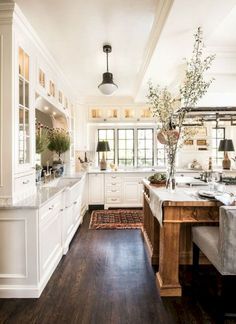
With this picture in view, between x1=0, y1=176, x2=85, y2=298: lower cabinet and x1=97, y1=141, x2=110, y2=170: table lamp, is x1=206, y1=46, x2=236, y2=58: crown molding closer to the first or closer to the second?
x1=0, y1=176, x2=85, y2=298: lower cabinet

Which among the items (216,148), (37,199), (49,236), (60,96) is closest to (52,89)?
(60,96)

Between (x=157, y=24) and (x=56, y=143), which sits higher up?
(x=157, y=24)

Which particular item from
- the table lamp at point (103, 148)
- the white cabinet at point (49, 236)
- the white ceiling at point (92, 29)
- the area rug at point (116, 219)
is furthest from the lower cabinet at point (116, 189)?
the white cabinet at point (49, 236)

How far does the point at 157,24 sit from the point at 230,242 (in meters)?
Result: 2.20

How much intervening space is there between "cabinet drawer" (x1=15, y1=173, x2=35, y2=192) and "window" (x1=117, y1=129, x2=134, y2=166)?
3827 mm

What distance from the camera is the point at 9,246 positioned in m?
2.18

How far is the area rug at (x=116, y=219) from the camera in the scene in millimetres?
4374

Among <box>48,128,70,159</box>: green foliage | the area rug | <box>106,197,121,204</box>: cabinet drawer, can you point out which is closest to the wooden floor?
the area rug

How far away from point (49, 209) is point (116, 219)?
2.47 m

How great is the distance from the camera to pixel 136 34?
2.84 m

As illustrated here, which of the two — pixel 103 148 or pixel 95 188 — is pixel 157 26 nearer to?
pixel 103 148

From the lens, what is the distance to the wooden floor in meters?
1.92

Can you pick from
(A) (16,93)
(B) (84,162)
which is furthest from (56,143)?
(A) (16,93)

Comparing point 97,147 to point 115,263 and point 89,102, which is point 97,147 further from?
point 115,263
